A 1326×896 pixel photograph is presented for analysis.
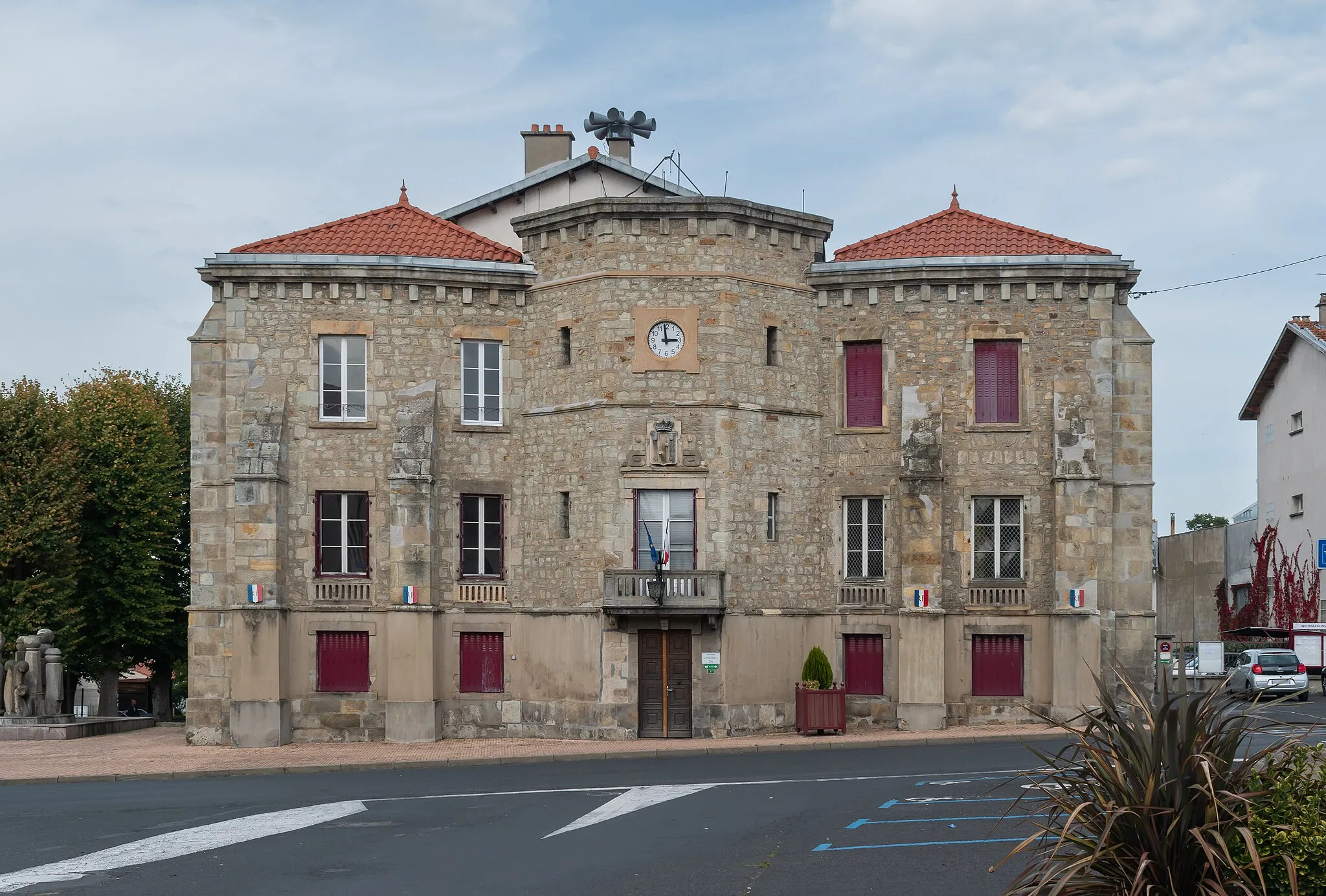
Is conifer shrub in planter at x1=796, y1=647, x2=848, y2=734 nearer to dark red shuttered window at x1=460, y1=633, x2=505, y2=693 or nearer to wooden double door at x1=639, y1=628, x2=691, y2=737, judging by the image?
wooden double door at x1=639, y1=628, x2=691, y2=737

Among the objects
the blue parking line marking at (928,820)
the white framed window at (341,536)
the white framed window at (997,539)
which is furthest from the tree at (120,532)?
the blue parking line marking at (928,820)

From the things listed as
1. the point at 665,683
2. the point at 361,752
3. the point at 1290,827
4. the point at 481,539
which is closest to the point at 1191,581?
the point at 665,683

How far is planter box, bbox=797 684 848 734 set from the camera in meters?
30.3

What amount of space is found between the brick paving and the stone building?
0.80m

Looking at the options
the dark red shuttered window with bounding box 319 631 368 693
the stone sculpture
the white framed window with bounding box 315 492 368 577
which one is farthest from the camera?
the stone sculpture

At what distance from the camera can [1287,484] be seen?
56156 mm

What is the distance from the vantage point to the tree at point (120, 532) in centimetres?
4303

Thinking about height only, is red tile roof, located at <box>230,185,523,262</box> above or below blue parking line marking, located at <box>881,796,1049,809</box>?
above

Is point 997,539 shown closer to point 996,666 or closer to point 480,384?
point 996,666

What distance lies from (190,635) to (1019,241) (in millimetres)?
19222

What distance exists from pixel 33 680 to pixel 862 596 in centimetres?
1822

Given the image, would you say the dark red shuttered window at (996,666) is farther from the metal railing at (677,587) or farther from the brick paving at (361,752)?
the metal railing at (677,587)

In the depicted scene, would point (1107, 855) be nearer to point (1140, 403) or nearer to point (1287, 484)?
point (1140, 403)

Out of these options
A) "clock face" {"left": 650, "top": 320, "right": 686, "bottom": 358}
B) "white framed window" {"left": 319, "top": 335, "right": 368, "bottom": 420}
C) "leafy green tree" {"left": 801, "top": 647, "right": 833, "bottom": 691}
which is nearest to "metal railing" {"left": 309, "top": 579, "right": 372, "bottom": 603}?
"white framed window" {"left": 319, "top": 335, "right": 368, "bottom": 420}
